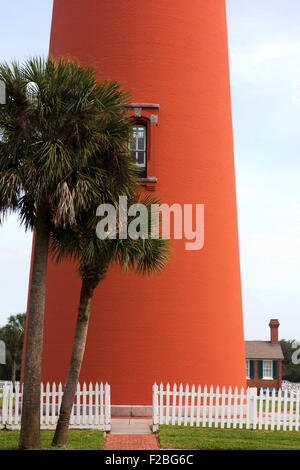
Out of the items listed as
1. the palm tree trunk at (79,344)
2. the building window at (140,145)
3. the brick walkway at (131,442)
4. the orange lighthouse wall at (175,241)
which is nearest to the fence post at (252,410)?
the orange lighthouse wall at (175,241)

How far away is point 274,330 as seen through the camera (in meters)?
52.4

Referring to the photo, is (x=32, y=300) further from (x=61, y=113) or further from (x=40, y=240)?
(x=61, y=113)

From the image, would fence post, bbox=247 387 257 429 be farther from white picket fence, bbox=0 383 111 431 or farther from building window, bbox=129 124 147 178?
building window, bbox=129 124 147 178

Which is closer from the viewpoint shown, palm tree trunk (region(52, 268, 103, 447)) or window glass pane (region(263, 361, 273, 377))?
palm tree trunk (region(52, 268, 103, 447))

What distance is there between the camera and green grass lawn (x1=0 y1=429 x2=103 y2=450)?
40.3 ft

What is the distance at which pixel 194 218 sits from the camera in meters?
17.6

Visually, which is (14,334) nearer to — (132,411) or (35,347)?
(132,411)

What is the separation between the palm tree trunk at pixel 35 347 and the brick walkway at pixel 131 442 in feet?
4.78

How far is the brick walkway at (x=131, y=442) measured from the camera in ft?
41.1

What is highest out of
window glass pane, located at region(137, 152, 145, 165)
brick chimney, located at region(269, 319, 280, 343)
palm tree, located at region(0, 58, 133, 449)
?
brick chimney, located at region(269, 319, 280, 343)

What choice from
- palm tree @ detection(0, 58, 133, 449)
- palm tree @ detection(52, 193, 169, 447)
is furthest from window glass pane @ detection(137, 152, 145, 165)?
palm tree @ detection(0, 58, 133, 449)

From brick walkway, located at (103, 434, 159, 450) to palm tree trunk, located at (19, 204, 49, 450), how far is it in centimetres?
146

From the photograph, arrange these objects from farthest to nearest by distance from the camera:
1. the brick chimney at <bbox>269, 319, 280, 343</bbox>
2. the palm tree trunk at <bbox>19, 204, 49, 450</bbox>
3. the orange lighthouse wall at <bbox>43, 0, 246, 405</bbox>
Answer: the brick chimney at <bbox>269, 319, 280, 343</bbox> < the orange lighthouse wall at <bbox>43, 0, 246, 405</bbox> < the palm tree trunk at <bbox>19, 204, 49, 450</bbox>
